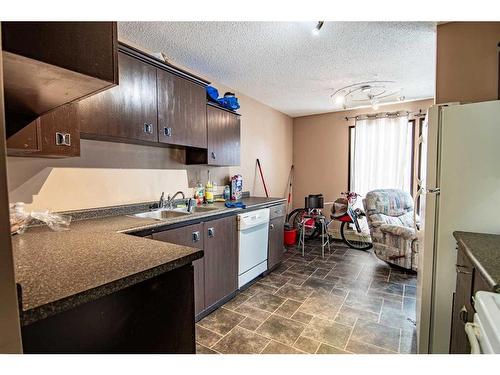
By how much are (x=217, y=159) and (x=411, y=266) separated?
8.73ft

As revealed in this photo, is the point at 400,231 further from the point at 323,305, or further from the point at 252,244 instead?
the point at 252,244

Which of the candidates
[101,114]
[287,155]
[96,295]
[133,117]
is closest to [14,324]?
[96,295]

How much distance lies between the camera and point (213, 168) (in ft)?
10.4

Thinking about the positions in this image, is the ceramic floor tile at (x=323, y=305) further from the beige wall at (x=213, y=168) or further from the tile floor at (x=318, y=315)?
the beige wall at (x=213, y=168)

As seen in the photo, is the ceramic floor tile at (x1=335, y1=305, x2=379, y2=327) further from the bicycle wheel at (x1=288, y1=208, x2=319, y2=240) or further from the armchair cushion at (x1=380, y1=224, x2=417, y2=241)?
the bicycle wheel at (x1=288, y1=208, x2=319, y2=240)

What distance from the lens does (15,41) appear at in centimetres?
58

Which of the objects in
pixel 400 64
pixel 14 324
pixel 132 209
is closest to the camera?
pixel 14 324

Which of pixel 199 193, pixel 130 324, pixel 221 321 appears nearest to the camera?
pixel 130 324

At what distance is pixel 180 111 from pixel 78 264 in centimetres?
170

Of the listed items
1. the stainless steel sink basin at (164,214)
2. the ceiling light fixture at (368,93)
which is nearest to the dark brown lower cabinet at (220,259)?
the stainless steel sink basin at (164,214)

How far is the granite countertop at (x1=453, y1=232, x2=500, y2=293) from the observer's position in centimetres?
91

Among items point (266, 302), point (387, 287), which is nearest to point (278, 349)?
point (266, 302)
